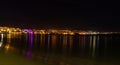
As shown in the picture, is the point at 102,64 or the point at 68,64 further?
the point at 102,64

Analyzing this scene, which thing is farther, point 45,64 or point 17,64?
point 45,64

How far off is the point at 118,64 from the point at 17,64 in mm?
12386

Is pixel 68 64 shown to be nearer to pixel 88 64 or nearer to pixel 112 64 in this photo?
pixel 88 64

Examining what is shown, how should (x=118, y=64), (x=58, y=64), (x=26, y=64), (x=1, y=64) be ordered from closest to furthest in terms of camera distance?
(x=1, y=64), (x=26, y=64), (x=58, y=64), (x=118, y=64)

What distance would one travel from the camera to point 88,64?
2955 centimetres

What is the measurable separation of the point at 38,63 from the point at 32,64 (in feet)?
2.59

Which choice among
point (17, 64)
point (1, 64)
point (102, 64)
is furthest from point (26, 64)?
point (102, 64)

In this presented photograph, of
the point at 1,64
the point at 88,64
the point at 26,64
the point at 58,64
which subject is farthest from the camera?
the point at 88,64

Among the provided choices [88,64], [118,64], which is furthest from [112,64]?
[88,64]

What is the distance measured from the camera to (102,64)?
31.4 m

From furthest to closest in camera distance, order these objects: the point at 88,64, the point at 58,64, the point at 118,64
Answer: the point at 118,64 → the point at 88,64 → the point at 58,64

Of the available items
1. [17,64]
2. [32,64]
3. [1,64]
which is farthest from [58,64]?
[1,64]

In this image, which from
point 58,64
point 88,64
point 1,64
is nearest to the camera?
point 1,64

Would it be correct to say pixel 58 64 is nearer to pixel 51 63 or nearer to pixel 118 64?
pixel 51 63
